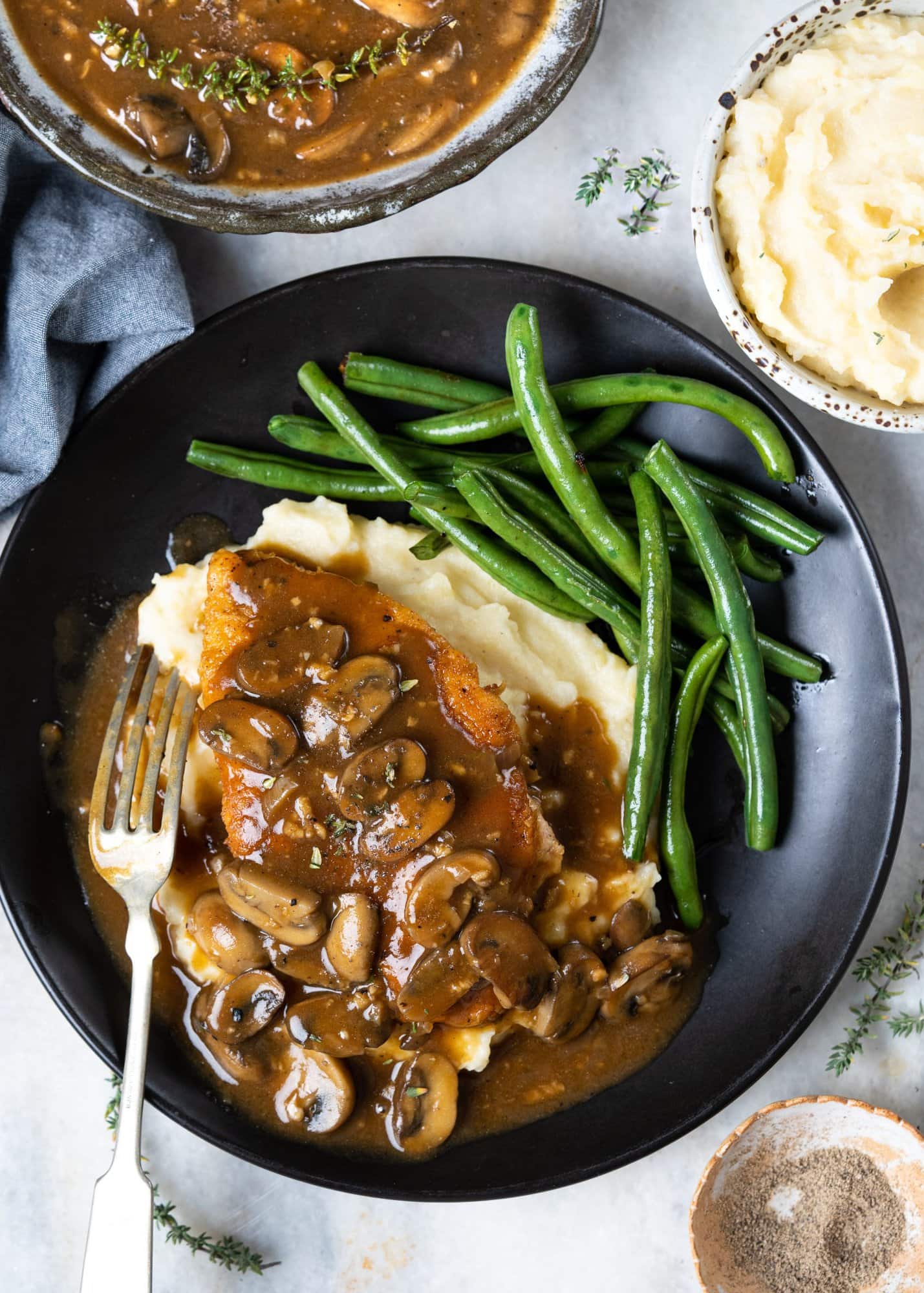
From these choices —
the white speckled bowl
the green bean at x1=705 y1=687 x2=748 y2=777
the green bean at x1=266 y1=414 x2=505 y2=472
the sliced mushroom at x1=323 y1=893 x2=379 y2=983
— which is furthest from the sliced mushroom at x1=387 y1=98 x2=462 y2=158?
the sliced mushroom at x1=323 y1=893 x2=379 y2=983

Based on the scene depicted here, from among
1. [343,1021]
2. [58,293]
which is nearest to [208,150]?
Answer: [58,293]

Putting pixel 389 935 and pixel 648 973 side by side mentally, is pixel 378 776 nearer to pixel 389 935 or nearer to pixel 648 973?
pixel 389 935

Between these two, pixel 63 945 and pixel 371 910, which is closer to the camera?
pixel 371 910

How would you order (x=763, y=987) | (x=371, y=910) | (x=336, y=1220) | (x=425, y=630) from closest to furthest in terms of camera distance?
(x=371, y=910) < (x=425, y=630) < (x=763, y=987) < (x=336, y=1220)

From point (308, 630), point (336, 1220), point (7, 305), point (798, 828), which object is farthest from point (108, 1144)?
point (7, 305)

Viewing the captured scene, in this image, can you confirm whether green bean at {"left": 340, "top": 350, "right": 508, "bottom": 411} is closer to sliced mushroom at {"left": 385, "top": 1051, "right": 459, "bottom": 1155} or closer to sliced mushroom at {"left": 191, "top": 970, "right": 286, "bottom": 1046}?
sliced mushroom at {"left": 191, "top": 970, "right": 286, "bottom": 1046}

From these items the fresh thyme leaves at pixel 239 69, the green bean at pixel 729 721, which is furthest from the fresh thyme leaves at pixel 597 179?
the green bean at pixel 729 721

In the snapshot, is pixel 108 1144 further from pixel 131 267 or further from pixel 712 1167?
pixel 131 267
